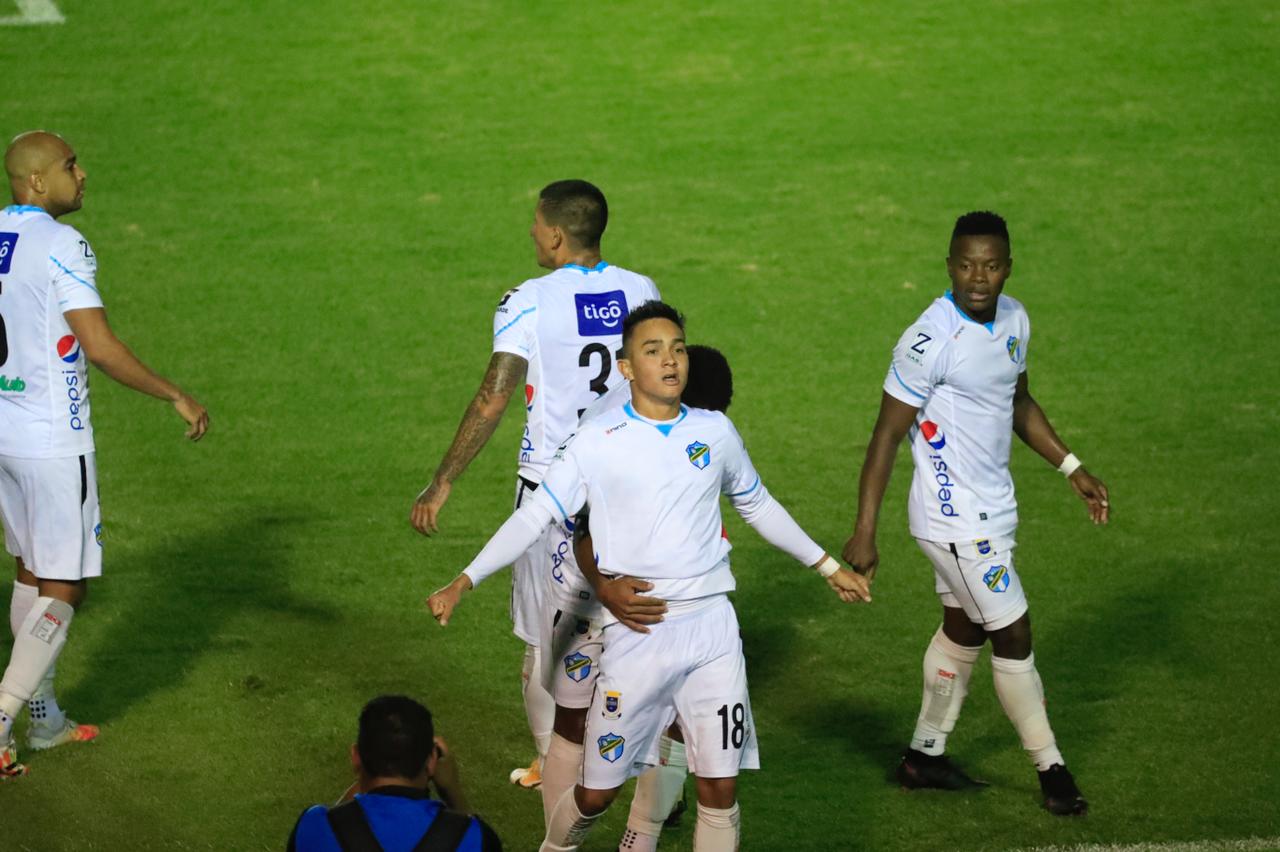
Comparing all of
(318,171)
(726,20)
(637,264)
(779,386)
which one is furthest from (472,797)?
(726,20)

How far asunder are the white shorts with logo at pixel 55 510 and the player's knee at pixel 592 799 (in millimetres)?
2626

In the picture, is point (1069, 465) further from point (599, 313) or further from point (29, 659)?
point (29, 659)

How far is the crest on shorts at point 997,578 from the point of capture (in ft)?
22.6

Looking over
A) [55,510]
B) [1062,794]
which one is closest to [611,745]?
[1062,794]

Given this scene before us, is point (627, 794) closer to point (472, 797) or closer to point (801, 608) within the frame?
point (472, 797)

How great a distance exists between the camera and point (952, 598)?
7164mm

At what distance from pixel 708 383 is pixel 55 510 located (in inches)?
116

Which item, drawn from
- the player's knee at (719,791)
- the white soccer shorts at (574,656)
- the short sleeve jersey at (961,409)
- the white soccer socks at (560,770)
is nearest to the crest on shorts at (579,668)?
the white soccer shorts at (574,656)

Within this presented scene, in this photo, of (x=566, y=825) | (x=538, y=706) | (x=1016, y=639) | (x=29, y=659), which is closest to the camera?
(x=566, y=825)

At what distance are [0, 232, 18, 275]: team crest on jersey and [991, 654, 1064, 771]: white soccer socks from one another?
4.30 m

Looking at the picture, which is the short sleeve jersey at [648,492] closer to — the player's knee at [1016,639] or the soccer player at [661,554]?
the soccer player at [661,554]

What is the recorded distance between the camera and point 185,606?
907 centimetres

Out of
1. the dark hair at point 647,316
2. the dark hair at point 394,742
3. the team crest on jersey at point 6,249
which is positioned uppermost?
the team crest on jersey at point 6,249

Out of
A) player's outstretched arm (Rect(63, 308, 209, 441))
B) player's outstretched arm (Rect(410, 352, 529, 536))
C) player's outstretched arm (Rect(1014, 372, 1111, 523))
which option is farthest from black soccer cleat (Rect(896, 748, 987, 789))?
player's outstretched arm (Rect(63, 308, 209, 441))
